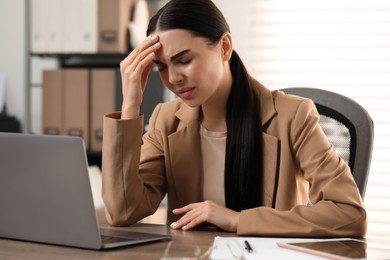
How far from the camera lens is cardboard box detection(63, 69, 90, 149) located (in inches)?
130

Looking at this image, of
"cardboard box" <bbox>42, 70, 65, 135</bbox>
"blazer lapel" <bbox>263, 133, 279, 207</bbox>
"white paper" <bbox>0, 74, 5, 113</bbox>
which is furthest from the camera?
"white paper" <bbox>0, 74, 5, 113</bbox>

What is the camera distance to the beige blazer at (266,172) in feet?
4.50

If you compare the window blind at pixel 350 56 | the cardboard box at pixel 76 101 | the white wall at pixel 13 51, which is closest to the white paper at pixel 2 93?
the white wall at pixel 13 51

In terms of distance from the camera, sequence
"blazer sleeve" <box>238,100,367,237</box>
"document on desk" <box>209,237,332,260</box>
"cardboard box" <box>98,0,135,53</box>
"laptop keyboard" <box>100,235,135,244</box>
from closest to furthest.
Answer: "document on desk" <box>209,237,332,260</box> → "laptop keyboard" <box>100,235,135,244</box> → "blazer sleeve" <box>238,100,367,237</box> → "cardboard box" <box>98,0,135,53</box>

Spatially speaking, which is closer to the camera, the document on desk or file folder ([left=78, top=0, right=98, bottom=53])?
the document on desk

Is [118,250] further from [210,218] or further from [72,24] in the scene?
[72,24]

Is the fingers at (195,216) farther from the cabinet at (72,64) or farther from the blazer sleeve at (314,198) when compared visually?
the cabinet at (72,64)

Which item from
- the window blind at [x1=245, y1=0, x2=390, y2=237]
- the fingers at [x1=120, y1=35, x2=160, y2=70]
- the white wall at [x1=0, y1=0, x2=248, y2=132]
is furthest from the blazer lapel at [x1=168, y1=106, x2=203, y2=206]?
the white wall at [x1=0, y1=0, x2=248, y2=132]

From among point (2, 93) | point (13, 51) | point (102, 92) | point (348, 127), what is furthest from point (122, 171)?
point (13, 51)

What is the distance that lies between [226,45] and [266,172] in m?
0.36

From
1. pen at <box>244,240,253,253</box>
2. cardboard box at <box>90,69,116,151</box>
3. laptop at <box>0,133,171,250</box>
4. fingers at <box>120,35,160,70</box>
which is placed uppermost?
fingers at <box>120,35,160,70</box>

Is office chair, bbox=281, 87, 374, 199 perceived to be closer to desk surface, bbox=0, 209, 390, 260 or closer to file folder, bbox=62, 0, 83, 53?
desk surface, bbox=0, 209, 390, 260

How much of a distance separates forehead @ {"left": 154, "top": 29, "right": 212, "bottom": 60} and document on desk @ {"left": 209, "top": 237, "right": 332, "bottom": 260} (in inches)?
20.1

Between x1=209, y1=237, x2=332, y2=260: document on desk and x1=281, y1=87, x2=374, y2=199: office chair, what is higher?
x1=281, y1=87, x2=374, y2=199: office chair
